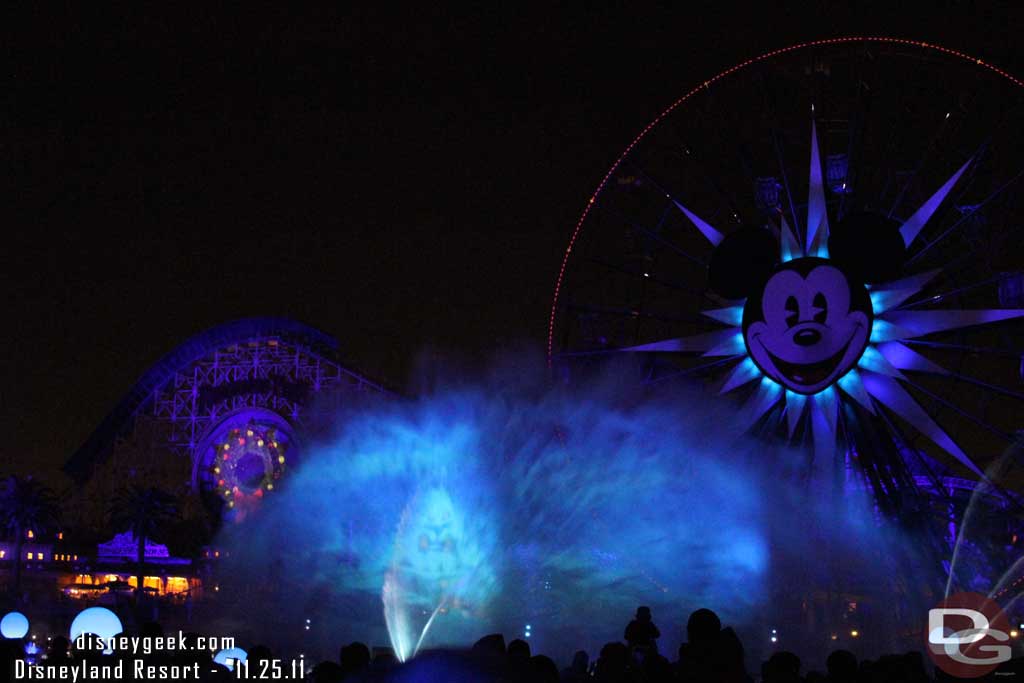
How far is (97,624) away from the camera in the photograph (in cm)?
1473

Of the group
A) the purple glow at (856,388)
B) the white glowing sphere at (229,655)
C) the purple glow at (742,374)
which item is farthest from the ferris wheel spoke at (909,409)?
the white glowing sphere at (229,655)

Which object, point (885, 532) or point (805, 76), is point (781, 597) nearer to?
point (885, 532)

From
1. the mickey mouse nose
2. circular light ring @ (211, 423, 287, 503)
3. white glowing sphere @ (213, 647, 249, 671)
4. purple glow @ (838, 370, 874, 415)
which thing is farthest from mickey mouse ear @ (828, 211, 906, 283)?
circular light ring @ (211, 423, 287, 503)

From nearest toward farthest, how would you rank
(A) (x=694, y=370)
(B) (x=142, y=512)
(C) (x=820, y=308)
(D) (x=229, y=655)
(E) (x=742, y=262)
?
1. (D) (x=229, y=655)
2. (C) (x=820, y=308)
3. (E) (x=742, y=262)
4. (A) (x=694, y=370)
5. (B) (x=142, y=512)

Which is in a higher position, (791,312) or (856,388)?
(791,312)

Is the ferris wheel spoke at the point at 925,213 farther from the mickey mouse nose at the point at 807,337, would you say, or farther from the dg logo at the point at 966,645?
the dg logo at the point at 966,645

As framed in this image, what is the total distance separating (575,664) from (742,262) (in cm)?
1451

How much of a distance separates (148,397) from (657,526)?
126 ft

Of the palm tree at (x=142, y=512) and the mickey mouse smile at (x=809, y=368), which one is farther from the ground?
the palm tree at (x=142, y=512)

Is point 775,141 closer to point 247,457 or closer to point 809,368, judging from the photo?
point 809,368

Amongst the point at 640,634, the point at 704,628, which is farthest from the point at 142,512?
the point at 704,628

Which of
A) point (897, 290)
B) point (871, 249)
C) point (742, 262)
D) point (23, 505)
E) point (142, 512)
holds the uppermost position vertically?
point (23, 505)

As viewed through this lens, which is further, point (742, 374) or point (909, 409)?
point (742, 374)

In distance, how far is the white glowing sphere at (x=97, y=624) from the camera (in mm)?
14594
